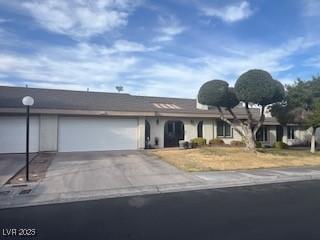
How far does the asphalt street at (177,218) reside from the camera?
611 centimetres

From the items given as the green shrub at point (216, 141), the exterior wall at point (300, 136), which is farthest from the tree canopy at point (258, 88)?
the exterior wall at point (300, 136)

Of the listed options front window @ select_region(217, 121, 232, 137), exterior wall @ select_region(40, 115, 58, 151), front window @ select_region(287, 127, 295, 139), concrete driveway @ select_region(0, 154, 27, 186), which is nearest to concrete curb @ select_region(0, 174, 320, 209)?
concrete driveway @ select_region(0, 154, 27, 186)

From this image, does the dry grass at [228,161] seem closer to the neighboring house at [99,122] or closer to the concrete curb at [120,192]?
the concrete curb at [120,192]

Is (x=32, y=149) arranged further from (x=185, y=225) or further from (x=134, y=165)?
(x=185, y=225)

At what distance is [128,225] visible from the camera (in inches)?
261

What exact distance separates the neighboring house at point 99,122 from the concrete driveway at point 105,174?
438cm

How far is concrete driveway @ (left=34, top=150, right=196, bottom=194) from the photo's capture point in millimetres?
10906

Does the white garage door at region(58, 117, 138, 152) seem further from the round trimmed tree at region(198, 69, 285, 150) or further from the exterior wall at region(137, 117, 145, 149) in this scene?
the round trimmed tree at region(198, 69, 285, 150)

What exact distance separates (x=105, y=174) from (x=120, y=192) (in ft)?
9.93

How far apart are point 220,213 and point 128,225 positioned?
2278mm

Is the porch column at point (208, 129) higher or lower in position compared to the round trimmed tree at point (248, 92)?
lower

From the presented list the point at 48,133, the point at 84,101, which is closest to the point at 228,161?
the point at 48,133

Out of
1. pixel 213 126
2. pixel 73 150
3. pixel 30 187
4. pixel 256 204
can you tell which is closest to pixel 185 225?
pixel 256 204

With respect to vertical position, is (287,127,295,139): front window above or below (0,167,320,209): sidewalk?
above
